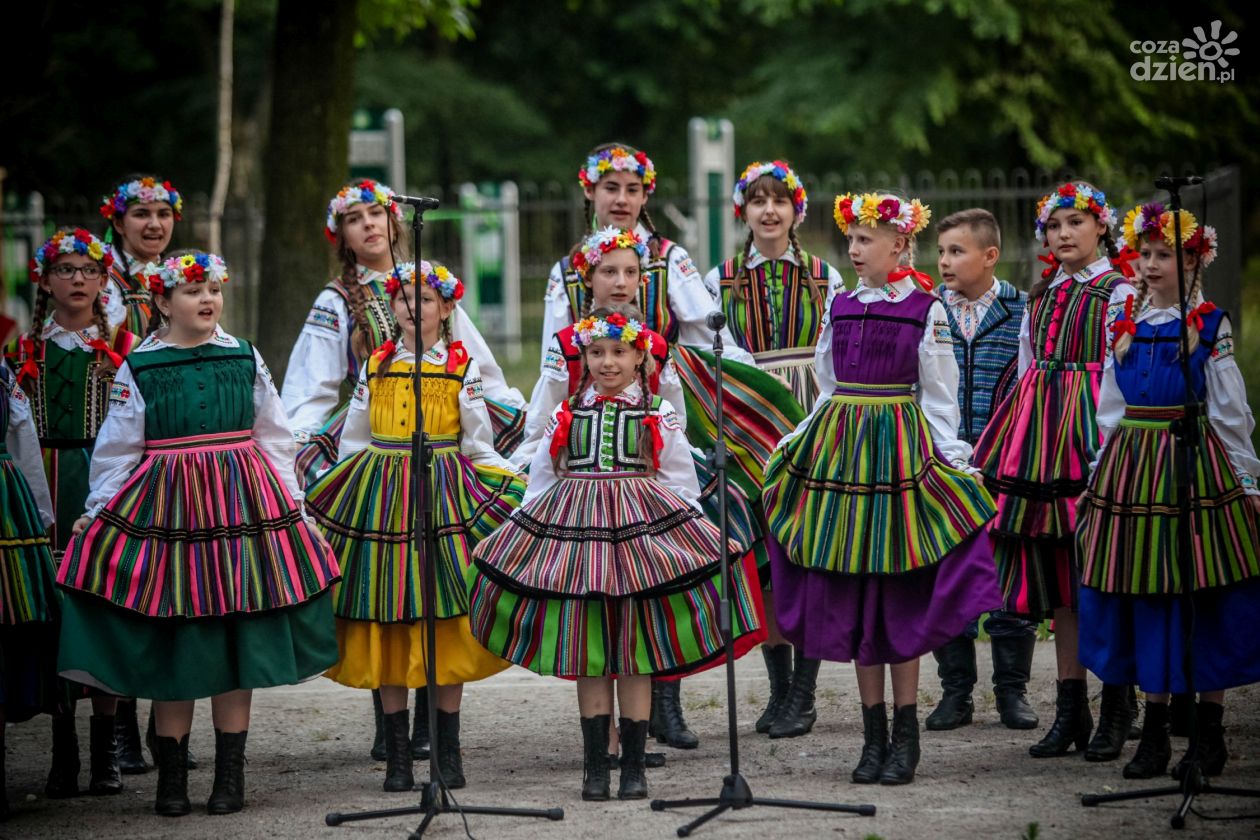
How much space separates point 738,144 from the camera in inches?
1088

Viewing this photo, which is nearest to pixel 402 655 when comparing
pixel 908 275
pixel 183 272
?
pixel 183 272

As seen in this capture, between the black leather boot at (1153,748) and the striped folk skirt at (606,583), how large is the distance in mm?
1401

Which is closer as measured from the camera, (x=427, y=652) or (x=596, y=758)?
(x=427, y=652)

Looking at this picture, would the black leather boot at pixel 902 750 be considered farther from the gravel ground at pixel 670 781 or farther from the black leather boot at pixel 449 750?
the black leather boot at pixel 449 750

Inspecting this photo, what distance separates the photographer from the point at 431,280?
5.62 m

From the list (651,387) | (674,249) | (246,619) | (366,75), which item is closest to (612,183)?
(674,249)

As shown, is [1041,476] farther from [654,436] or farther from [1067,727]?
[654,436]

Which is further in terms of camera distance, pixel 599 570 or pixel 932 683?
pixel 932 683

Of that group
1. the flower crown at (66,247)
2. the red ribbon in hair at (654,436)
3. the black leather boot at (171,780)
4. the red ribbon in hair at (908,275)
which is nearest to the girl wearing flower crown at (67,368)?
the flower crown at (66,247)

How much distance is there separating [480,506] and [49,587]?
60.4 inches

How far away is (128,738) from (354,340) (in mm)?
1806

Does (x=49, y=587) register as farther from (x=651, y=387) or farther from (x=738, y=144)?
(x=738, y=144)

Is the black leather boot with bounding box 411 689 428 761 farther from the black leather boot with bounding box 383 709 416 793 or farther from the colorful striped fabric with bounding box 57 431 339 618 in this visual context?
the colorful striped fabric with bounding box 57 431 339 618

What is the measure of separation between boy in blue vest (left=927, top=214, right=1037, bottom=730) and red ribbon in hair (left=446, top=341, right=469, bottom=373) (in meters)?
1.94
